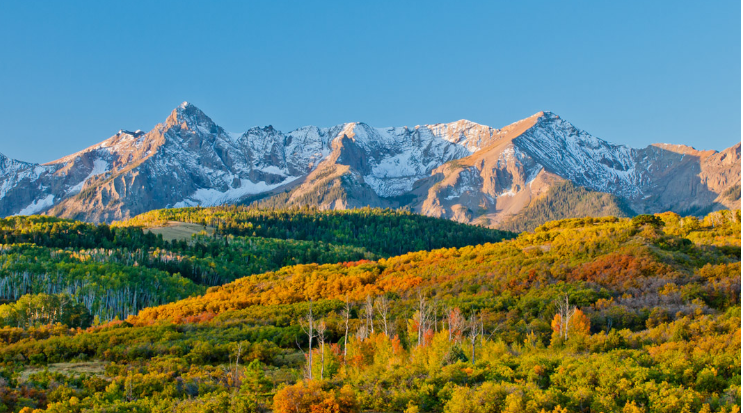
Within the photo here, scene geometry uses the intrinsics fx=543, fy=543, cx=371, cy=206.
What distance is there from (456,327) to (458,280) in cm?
2598

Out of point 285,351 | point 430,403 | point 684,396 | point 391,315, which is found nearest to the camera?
point 684,396

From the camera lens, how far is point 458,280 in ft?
228

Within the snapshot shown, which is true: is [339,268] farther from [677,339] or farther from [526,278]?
[677,339]

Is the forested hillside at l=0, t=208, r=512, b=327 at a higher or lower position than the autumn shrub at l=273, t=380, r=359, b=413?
higher

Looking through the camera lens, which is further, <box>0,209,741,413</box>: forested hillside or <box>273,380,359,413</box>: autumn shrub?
<box>0,209,741,413</box>: forested hillside

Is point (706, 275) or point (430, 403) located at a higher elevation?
→ point (706, 275)

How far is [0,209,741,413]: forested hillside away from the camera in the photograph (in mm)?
28609

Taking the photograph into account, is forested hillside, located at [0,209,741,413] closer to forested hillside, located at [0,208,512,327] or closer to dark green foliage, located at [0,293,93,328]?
dark green foliage, located at [0,293,93,328]

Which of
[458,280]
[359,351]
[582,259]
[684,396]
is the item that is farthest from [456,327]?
[582,259]

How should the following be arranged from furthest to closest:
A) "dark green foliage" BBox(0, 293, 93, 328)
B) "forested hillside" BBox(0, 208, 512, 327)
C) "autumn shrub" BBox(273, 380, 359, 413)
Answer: "forested hillside" BBox(0, 208, 512, 327), "dark green foliage" BBox(0, 293, 93, 328), "autumn shrub" BBox(273, 380, 359, 413)

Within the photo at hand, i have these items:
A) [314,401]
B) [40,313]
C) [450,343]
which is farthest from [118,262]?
[314,401]

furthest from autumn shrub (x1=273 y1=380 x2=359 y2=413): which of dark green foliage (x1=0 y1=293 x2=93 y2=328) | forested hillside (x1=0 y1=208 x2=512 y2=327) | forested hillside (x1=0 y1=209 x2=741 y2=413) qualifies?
forested hillside (x1=0 y1=208 x2=512 y2=327)

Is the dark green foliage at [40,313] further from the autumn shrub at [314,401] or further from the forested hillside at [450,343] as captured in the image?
the autumn shrub at [314,401]

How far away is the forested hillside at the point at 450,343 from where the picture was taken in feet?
93.9
